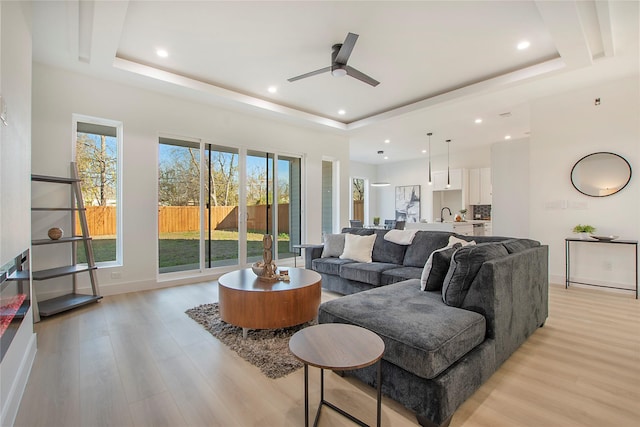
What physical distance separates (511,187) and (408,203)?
12.5 ft

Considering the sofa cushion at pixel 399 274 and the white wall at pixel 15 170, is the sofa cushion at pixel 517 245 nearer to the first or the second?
the sofa cushion at pixel 399 274

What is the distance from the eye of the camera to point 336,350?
140 centimetres

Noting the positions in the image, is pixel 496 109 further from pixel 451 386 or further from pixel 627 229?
pixel 451 386

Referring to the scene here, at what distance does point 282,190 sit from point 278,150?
804 mm


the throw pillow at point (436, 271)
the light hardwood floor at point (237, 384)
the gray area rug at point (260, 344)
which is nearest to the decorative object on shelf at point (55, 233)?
the light hardwood floor at point (237, 384)

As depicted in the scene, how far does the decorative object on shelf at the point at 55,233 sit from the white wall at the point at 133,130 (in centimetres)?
74

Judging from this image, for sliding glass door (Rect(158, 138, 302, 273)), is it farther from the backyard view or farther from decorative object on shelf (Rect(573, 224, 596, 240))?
decorative object on shelf (Rect(573, 224, 596, 240))

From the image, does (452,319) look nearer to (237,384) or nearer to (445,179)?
(237,384)

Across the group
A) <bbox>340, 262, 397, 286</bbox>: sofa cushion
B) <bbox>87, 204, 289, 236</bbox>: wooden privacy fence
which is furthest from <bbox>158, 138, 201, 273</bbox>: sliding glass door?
<bbox>340, 262, 397, 286</bbox>: sofa cushion

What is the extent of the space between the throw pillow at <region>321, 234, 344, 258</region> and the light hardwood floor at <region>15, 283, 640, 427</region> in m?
2.14

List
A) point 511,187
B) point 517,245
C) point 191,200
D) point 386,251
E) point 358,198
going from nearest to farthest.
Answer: point 517,245, point 386,251, point 191,200, point 511,187, point 358,198

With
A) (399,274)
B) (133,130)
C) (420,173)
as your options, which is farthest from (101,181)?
(420,173)

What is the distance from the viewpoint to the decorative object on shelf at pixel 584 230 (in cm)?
415

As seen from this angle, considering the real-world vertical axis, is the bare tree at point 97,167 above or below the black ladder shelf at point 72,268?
above
